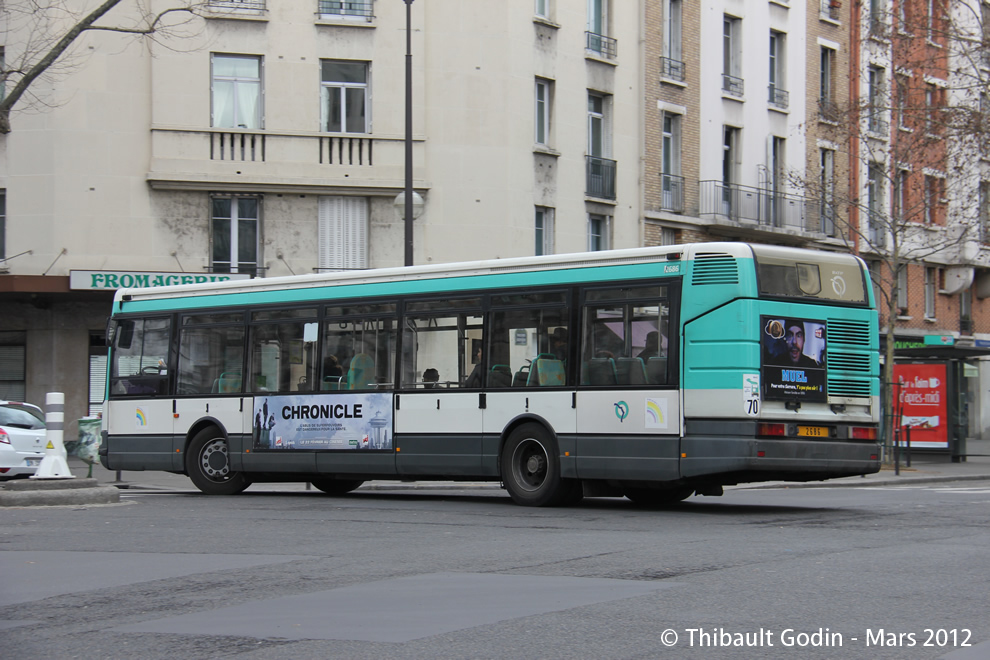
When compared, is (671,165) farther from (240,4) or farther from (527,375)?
(527,375)

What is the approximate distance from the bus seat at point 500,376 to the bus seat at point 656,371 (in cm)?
193

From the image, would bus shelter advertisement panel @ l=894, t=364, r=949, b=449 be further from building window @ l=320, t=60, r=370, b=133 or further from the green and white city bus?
the green and white city bus

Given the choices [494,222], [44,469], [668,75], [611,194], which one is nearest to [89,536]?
[44,469]

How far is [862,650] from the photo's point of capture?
5953 millimetres

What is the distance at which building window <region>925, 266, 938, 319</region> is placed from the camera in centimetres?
4569

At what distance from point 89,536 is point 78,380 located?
61.9ft

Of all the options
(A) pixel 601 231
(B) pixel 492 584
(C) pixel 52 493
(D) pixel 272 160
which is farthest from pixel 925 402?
(B) pixel 492 584

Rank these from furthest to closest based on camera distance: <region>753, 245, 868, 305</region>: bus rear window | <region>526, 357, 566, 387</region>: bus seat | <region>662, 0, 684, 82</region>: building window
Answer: <region>662, 0, 684, 82</region>: building window, <region>526, 357, 566, 387</region>: bus seat, <region>753, 245, 868, 305</region>: bus rear window

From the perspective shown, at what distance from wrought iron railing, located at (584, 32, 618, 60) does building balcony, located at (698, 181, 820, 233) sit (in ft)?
16.1

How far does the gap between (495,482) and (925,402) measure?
1388 cm

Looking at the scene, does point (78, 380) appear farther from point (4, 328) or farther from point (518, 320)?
point (518, 320)

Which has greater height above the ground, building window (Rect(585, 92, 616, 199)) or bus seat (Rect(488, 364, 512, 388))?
building window (Rect(585, 92, 616, 199))

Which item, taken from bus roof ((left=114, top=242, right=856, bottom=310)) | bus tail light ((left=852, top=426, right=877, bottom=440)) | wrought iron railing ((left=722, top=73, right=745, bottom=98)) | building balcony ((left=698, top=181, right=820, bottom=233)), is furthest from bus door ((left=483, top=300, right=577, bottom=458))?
wrought iron railing ((left=722, top=73, right=745, bottom=98))

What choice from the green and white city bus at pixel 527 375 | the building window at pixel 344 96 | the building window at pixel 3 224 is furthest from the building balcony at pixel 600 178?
the green and white city bus at pixel 527 375
